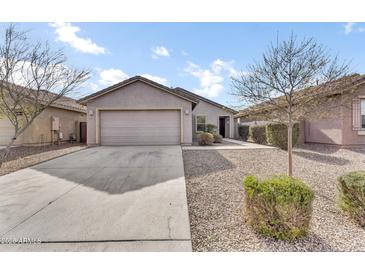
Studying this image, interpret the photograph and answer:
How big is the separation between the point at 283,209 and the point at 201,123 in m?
15.8

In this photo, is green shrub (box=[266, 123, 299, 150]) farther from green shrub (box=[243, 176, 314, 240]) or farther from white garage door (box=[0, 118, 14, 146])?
white garage door (box=[0, 118, 14, 146])

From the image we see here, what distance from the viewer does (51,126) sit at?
14773 millimetres

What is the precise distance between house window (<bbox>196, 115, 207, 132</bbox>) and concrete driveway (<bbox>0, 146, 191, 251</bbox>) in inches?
453

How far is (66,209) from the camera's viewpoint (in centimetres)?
375

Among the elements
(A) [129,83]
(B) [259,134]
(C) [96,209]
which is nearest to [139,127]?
(A) [129,83]

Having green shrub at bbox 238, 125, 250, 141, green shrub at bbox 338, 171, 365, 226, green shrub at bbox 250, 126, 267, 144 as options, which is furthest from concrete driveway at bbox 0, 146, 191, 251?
green shrub at bbox 238, 125, 250, 141

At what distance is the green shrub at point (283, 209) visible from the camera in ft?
9.04

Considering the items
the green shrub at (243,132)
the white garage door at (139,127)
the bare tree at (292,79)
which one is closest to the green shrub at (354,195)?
the bare tree at (292,79)

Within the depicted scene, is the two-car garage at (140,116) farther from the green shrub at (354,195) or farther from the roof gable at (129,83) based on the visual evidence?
the green shrub at (354,195)

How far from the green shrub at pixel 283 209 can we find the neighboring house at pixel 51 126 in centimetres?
1286

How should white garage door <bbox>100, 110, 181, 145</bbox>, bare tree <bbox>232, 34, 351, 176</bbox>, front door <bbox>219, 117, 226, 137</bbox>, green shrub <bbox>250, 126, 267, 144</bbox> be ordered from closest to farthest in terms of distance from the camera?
bare tree <bbox>232, 34, 351, 176</bbox>
white garage door <bbox>100, 110, 181, 145</bbox>
green shrub <bbox>250, 126, 267, 144</bbox>
front door <bbox>219, 117, 226, 137</bbox>

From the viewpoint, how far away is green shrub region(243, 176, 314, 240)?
2.76 meters

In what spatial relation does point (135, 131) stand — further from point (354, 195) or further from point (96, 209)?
point (354, 195)
